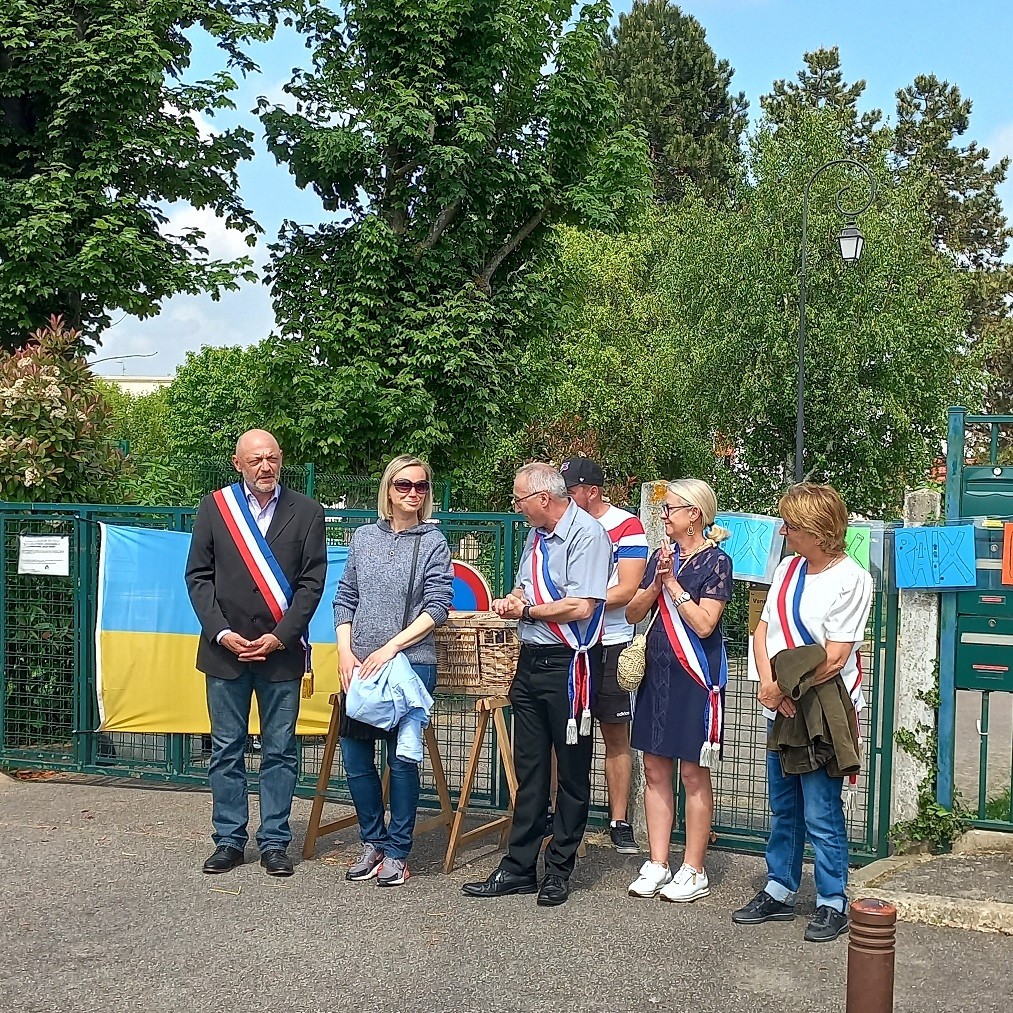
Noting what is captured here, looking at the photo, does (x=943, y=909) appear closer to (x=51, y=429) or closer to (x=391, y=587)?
(x=391, y=587)

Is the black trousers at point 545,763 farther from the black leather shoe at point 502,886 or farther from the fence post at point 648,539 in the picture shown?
the fence post at point 648,539

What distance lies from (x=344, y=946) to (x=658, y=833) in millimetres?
1622

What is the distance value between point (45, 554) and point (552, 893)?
4.43 metres

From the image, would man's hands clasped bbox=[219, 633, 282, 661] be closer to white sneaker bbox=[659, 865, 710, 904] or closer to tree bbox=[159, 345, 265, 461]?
white sneaker bbox=[659, 865, 710, 904]

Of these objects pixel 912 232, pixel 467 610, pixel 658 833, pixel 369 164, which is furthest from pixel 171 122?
pixel 912 232

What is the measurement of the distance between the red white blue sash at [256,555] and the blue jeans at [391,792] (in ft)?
2.61

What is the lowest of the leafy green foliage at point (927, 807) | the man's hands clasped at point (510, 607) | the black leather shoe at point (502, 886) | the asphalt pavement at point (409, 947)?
the asphalt pavement at point (409, 947)

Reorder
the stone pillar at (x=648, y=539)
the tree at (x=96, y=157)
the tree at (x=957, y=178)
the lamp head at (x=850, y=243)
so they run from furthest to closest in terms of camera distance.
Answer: the tree at (x=957, y=178), the lamp head at (x=850, y=243), the tree at (x=96, y=157), the stone pillar at (x=648, y=539)

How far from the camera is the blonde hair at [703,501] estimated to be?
574 cm

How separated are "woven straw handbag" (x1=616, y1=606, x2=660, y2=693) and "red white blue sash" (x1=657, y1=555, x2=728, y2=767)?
0.15 meters

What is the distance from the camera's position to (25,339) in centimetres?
1652

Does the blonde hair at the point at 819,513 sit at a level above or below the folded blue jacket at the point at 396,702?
above

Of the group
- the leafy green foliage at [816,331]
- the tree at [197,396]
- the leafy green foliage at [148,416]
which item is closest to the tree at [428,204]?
the leafy green foliage at [816,331]

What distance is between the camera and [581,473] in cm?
650
